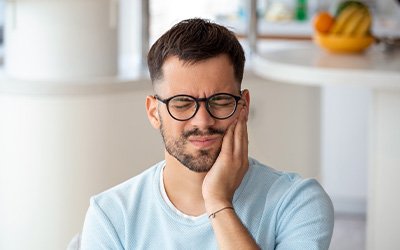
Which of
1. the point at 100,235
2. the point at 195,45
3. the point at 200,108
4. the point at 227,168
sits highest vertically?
the point at 195,45

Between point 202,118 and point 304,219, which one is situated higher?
point 202,118

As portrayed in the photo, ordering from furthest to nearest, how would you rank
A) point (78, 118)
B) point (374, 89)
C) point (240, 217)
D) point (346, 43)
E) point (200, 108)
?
point (346, 43) → point (374, 89) → point (78, 118) → point (240, 217) → point (200, 108)

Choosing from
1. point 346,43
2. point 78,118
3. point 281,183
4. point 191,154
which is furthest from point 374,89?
point 191,154

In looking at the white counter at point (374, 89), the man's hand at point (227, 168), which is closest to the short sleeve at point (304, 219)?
the man's hand at point (227, 168)

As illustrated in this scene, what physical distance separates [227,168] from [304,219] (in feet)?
0.51

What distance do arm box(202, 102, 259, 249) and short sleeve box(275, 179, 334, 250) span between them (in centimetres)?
9

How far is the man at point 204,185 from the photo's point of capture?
1599 millimetres

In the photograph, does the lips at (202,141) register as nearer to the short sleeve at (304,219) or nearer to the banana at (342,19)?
the short sleeve at (304,219)

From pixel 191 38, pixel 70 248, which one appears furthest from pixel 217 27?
pixel 70 248

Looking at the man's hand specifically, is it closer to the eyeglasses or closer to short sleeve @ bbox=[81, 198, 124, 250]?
the eyeglasses

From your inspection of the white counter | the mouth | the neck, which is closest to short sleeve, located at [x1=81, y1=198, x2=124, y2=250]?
the neck

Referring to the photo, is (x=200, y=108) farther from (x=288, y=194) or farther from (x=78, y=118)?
(x=78, y=118)

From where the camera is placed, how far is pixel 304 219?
64.6 inches

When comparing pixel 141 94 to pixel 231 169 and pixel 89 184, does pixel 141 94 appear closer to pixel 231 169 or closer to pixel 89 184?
pixel 89 184
